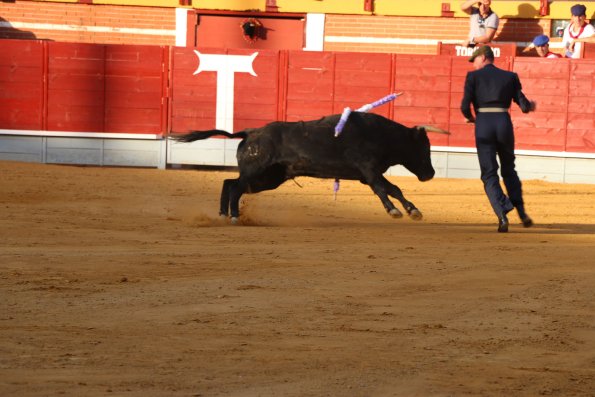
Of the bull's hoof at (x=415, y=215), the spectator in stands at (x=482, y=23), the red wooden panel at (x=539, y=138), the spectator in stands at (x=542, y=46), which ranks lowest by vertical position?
the bull's hoof at (x=415, y=215)

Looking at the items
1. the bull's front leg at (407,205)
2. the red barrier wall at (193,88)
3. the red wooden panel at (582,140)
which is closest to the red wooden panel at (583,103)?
the red wooden panel at (582,140)

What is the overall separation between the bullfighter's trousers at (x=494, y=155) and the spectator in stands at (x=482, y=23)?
27.4ft

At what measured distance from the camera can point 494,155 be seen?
10.7m

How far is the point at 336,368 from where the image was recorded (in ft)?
16.9

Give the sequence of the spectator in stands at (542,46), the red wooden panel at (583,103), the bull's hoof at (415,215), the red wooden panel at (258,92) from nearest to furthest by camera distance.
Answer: the bull's hoof at (415,215)
the red wooden panel at (583,103)
the spectator in stands at (542,46)
the red wooden panel at (258,92)

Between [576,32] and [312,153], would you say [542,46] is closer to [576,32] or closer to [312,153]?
[576,32]

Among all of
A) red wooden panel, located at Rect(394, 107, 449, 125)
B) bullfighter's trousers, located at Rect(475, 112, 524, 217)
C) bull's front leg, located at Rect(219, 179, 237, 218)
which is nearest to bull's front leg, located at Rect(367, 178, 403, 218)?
bullfighter's trousers, located at Rect(475, 112, 524, 217)

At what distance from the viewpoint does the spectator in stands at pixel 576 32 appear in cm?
1836

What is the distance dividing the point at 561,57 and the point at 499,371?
1415cm

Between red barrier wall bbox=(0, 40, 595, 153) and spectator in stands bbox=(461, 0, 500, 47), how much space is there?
37.4 inches

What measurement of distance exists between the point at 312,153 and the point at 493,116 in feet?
4.99

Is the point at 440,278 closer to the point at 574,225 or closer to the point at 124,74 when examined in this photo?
the point at 574,225

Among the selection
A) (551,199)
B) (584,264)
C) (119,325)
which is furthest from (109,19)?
(119,325)

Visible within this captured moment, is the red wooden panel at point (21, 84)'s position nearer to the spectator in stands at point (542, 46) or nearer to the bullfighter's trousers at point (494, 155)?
the spectator in stands at point (542, 46)
